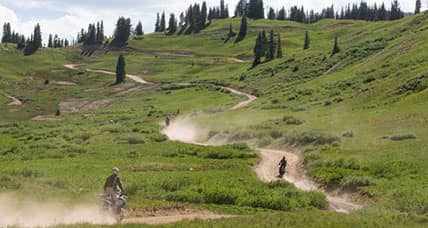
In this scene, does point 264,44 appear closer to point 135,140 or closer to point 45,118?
point 45,118

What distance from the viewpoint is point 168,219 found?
29453 mm

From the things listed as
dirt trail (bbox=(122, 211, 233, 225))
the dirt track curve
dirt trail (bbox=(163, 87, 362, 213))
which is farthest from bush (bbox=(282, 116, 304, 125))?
dirt trail (bbox=(122, 211, 233, 225))

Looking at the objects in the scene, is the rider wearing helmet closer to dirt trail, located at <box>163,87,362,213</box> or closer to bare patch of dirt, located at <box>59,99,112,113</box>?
dirt trail, located at <box>163,87,362,213</box>

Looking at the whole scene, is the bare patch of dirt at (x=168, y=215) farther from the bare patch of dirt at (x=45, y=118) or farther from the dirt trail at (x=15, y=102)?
the dirt trail at (x=15, y=102)

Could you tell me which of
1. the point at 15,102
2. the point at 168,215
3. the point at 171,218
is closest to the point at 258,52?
the point at 15,102

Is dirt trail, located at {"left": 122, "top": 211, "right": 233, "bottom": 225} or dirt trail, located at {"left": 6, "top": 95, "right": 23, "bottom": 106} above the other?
dirt trail, located at {"left": 122, "top": 211, "right": 233, "bottom": 225}

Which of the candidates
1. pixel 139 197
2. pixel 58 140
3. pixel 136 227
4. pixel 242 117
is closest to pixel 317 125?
pixel 242 117

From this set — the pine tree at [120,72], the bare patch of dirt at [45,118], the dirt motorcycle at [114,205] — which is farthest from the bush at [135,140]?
the pine tree at [120,72]

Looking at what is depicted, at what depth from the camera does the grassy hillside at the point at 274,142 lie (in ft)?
109

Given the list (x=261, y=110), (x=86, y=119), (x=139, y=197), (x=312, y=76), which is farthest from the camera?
(x=312, y=76)

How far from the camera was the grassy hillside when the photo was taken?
3331 centimetres

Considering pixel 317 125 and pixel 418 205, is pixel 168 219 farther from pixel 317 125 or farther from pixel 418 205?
pixel 317 125

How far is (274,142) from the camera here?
59250mm

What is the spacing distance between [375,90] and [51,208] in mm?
53288
